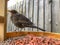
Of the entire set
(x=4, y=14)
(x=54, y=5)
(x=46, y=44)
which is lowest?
(x=46, y=44)

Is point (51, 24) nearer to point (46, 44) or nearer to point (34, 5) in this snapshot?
point (34, 5)

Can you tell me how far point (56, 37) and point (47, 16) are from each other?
117cm

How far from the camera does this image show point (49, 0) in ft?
8.70

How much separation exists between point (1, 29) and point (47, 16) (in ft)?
4.28

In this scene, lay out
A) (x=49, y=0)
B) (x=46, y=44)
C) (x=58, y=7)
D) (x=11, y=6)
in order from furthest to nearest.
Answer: (x=11, y=6) → (x=49, y=0) → (x=58, y=7) → (x=46, y=44)

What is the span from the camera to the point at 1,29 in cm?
161

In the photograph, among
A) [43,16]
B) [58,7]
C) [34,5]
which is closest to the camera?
[58,7]

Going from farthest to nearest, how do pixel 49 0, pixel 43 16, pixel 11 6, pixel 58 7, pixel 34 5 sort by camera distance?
pixel 11 6
pixel 34 5
pixel 43 16
pixel 49 0
pixel 58 7

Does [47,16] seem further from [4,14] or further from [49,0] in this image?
[4,14]

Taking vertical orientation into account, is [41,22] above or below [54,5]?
below

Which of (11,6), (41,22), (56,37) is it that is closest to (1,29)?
(56,37)

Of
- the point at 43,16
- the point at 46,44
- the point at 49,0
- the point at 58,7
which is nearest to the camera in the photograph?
the point at 46,44

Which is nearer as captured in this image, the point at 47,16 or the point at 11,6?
the point at 47,16

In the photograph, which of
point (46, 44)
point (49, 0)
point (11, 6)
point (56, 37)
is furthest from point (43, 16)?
point (11, 6)
